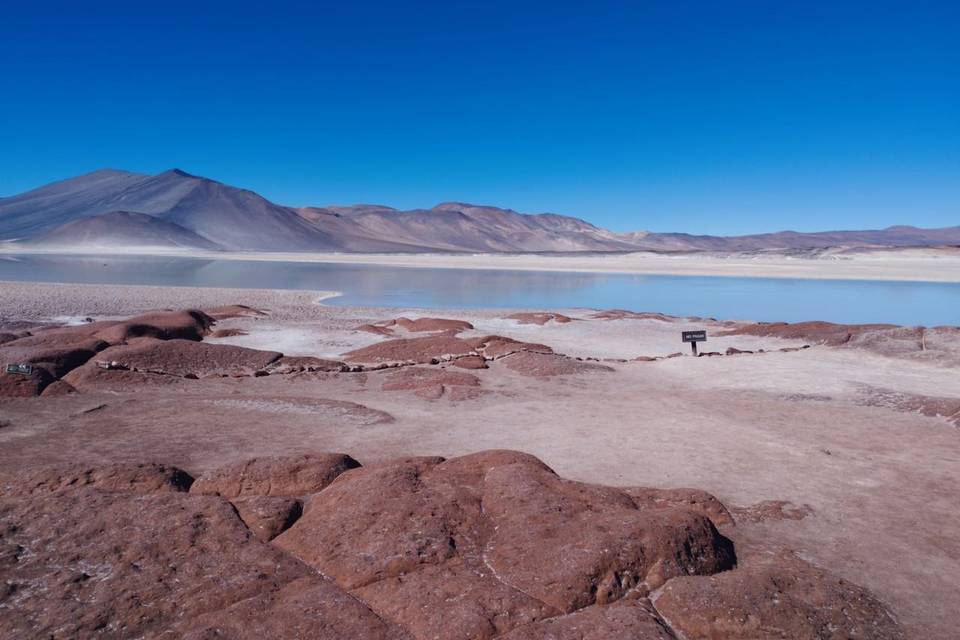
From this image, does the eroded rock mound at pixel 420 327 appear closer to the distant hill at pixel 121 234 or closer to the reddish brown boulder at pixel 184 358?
the reddish brown boulder at pixel 184 358

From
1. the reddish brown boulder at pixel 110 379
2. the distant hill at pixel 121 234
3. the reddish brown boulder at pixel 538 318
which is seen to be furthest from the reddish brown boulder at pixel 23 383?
the distant hill at pixel 121 234

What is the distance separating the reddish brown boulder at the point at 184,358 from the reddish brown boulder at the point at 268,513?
5935 mm

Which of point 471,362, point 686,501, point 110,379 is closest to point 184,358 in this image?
point 110,379

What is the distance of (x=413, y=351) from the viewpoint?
40.4ft

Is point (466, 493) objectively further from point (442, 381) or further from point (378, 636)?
point (442, 381)

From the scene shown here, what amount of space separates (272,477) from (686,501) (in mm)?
2914

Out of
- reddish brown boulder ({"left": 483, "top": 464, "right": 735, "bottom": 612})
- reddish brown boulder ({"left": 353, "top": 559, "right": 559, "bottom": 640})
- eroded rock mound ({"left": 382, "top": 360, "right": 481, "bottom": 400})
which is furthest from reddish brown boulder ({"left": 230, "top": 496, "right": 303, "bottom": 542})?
eroded rock mound ({"left": 382, "top": 360, "right": 481, "bottom": 400})

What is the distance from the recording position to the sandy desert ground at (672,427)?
4.56 metres

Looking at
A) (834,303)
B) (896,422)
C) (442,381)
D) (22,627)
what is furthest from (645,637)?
(834,303)

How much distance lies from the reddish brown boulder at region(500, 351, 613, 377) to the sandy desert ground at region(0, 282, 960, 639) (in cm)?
4

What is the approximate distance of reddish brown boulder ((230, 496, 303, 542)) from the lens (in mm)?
3967

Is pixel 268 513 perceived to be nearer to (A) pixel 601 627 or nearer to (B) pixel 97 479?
(B) pixel 97 479

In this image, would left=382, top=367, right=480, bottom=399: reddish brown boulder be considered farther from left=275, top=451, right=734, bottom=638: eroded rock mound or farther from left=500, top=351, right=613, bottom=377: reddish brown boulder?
left=275, top=451, right=734, bottom=638: eroded rock mound

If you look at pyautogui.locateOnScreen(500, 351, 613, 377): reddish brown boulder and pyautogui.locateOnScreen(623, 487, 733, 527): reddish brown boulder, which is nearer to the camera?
pyautogui.locateOnScreen(623, 487, 733, 527): reddish brown boulder
